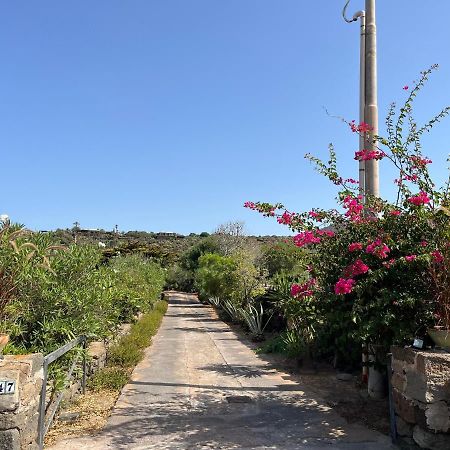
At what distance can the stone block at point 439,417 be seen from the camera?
3.86 metres

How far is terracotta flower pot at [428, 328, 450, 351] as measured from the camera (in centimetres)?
409

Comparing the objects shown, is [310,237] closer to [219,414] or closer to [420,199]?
[420,199]

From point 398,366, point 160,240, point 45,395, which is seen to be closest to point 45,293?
point 45,395

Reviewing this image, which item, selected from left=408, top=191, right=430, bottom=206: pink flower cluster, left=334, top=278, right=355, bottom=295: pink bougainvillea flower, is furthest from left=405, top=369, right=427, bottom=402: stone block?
left=408, top=191, right=430, bottom=206: pink flower cluster

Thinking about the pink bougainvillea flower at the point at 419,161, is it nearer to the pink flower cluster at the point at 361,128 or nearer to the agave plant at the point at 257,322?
the pink flower cluster at the point at 361,128

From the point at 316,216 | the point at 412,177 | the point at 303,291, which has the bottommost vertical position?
the point at 303,291

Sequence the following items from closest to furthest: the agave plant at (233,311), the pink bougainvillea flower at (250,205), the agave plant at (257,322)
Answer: the pink bougainvillea flower at (250,205)
the agave plant at (257,322)
the agave plant at (233,311)

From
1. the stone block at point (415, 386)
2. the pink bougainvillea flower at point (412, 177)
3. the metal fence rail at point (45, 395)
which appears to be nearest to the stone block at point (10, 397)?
the metal fence rail at point (45, 395)

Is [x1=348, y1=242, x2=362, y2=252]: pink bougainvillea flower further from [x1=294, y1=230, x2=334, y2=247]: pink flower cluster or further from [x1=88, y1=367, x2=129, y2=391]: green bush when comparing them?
[x1=88, y1=367, x2=129, y2=391]: green bush

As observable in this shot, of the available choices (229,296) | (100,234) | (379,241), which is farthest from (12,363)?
(100,234)

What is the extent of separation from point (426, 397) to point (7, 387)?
138 inches

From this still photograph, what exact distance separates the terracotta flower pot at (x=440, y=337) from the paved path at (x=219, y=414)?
1.14 metres

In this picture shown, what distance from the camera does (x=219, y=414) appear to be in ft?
18.3

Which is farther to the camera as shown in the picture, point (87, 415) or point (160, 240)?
point (160, 240)
